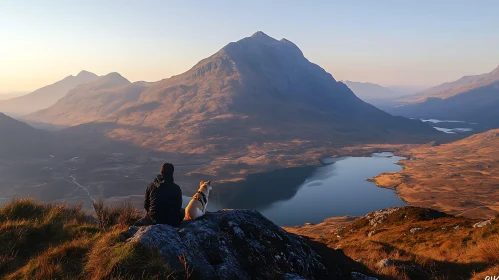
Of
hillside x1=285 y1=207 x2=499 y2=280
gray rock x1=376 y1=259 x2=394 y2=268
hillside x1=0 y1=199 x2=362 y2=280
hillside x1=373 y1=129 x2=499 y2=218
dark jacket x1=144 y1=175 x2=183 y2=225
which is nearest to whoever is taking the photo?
hillside x1=0 y1=199 x2=362 y2=280

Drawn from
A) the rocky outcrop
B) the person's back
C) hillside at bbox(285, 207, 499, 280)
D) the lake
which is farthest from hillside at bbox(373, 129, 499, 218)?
the person's back

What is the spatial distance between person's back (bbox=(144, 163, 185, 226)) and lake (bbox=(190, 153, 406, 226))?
96.1 m

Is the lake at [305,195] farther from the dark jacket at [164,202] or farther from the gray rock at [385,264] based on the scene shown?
the dark jacket at [164,202]

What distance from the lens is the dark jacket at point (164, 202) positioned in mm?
9781

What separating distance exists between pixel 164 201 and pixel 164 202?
0.03m

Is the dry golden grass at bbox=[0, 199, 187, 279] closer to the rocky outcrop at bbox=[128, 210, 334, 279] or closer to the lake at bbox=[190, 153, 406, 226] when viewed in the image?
the rocky outcrop at bbox=[128, 210, 334, 279]

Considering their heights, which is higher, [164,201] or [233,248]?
[164,201]

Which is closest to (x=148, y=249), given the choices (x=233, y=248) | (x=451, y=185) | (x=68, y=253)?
(x=68, y=253)

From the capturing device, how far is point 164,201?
994 centimetres

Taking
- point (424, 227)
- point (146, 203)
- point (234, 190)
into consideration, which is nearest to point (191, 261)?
point (146, 203)

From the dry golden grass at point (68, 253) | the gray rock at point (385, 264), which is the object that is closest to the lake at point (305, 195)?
the gray rock at point (385, 264)

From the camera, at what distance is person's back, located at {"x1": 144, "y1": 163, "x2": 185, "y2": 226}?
9.79 metres

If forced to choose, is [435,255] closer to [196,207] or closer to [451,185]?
[196,207]

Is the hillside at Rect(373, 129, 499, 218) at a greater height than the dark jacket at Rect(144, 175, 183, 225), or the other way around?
the dark jacket at Rect(144, 175, 183, 225)
